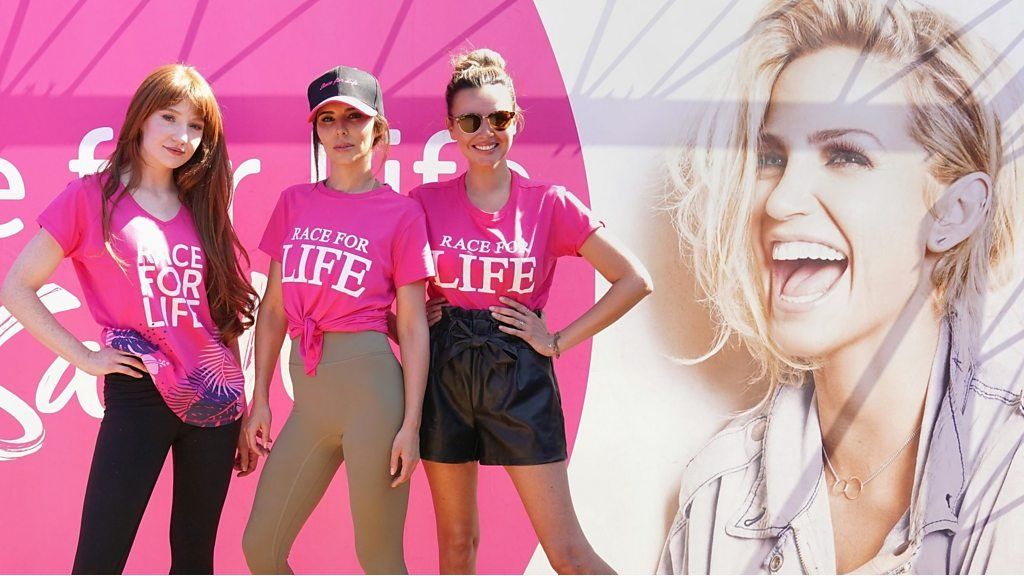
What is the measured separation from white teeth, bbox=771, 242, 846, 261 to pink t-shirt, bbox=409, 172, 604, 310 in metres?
1.09

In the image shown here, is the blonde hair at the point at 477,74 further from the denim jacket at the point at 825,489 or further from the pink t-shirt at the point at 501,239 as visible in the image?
the denim jacket at the point at 825,489

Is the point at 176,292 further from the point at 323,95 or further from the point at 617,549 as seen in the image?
the point at 617,549

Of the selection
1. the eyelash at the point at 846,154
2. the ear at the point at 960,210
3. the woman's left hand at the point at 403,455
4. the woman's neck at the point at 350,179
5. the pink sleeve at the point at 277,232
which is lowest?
the woman's left hand at the point at 403,455

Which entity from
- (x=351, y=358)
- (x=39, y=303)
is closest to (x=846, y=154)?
(x=351, y=358)

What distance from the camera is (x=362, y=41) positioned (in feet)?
12.7

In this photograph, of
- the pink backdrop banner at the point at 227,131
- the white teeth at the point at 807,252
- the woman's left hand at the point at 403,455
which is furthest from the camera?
the white teeth at the point at 807,252

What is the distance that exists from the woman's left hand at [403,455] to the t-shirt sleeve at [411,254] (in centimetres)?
45

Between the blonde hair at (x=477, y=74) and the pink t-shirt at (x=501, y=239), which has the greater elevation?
the blonde hair at (x=477, y=74)

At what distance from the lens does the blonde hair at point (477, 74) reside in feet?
10.1

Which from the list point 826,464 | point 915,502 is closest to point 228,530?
point 826,464

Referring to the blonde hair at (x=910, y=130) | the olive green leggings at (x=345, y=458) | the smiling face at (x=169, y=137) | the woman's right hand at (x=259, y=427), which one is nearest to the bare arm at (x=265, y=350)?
the woman's right hand at (x=259, y=427)

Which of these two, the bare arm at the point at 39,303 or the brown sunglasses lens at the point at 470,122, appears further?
the brown sunglasses lens at the point at 470,122

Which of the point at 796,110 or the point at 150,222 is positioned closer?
the point at 150,222

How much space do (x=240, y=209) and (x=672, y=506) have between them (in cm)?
207
